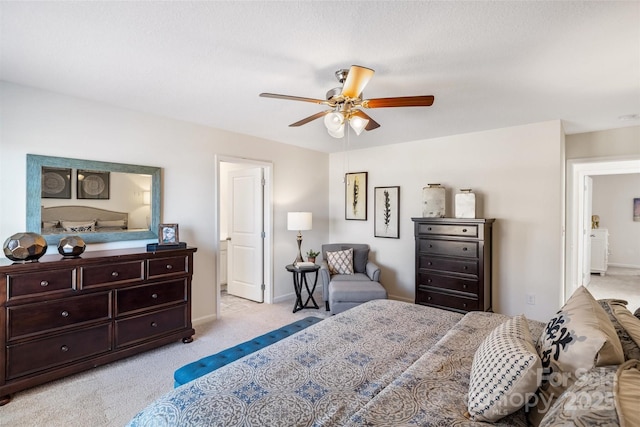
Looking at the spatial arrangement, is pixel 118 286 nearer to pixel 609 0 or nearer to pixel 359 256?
pixel 359 256

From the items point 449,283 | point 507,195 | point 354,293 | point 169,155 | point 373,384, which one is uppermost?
point 169,155

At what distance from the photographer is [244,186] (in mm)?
4902

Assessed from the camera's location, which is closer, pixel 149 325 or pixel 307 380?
pixel 307 380

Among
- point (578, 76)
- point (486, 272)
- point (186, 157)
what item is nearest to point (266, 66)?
point (186, 157)

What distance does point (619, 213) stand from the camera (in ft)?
24.8

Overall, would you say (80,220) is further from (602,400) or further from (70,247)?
(602,400)

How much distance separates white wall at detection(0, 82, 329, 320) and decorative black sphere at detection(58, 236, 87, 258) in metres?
0.30

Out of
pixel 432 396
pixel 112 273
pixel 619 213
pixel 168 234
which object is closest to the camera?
pixel 432 396

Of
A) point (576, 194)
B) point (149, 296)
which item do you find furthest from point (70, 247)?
point (576, 194)

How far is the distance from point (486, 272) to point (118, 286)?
3951 millimetres

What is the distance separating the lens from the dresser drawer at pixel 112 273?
2537mm

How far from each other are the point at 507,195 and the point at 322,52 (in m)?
3.11

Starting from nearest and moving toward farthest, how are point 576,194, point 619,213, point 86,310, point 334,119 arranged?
point 334,119 < point 86,310 < point 576,194 < point 619,213

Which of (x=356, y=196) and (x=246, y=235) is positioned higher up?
(x=356, y=196)
